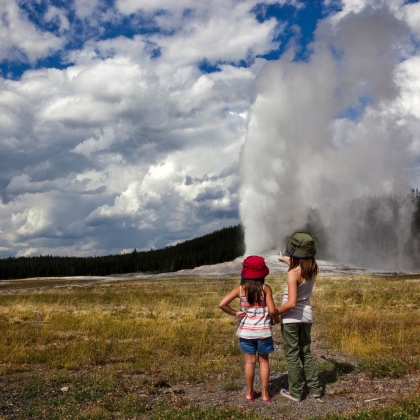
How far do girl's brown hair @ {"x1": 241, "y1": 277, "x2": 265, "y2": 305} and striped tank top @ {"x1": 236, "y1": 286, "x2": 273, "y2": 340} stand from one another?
0.06m

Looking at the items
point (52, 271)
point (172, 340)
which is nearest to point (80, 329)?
point (172, 340)

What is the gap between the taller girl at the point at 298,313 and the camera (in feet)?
25.2

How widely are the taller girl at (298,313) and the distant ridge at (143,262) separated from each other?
119 metres

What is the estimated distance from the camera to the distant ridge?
447 feet

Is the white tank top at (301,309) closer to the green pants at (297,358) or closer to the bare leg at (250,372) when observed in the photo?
the green pants at (297,358)

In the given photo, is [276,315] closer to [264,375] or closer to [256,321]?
[256,321]

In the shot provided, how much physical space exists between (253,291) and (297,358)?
1.32 metres

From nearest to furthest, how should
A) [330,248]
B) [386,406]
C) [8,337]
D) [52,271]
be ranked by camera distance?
[386,406]
[8,337]
[330,248]
[52,271]

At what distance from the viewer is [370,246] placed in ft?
388

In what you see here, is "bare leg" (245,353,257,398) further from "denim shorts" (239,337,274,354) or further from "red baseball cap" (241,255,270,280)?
"red baseball cap" (241,255,270,280)

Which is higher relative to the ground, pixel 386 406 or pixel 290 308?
pixel 290 308

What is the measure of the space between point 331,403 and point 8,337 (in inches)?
423

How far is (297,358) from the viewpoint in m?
7.81

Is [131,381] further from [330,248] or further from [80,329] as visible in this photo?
[330,248]
